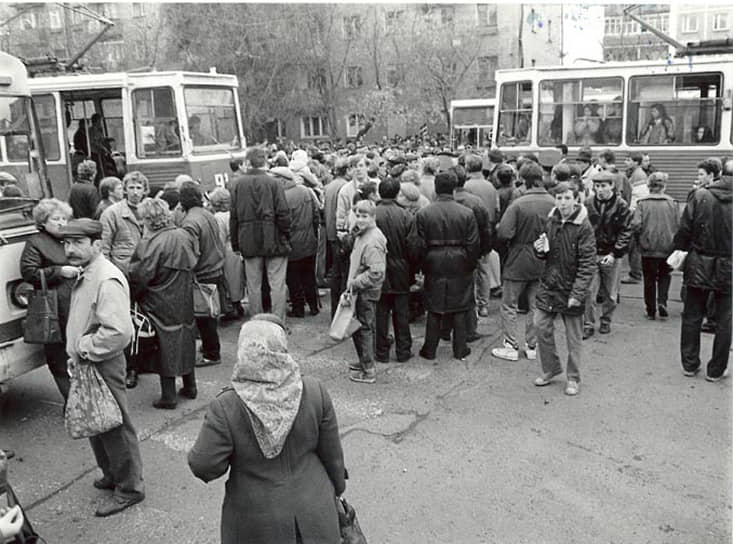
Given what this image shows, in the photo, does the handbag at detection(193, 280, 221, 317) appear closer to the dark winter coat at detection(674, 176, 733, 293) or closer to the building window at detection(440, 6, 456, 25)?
the dark winter coat at detection(674, 176, 733, 293)

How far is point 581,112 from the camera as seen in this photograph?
46.3 feet

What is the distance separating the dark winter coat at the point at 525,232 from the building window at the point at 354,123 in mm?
31723

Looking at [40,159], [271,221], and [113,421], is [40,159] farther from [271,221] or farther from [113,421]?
[113,421]

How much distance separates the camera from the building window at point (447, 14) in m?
37.2

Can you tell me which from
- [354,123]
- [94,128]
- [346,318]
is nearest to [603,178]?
[346,318]

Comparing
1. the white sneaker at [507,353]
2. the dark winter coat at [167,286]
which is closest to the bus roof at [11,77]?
the dark winter coat at [167,286]

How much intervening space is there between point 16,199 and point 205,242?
5.76 ft

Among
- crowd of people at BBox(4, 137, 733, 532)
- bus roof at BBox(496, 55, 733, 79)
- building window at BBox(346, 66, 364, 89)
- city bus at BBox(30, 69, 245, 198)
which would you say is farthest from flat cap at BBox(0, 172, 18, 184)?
building window at BBox(346, 66, 364, 89)

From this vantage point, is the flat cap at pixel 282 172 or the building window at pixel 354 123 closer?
the flat cap at pixel 282 172

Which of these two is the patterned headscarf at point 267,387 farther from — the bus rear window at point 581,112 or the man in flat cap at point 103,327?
the bus rear window at point 581,112

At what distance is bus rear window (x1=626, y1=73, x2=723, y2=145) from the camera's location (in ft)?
42.3

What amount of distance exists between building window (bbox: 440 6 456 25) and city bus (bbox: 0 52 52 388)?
108ft

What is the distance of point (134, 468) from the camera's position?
4.66 metres

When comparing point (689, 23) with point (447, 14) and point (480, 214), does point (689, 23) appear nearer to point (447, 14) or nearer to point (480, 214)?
point (447, 14)
